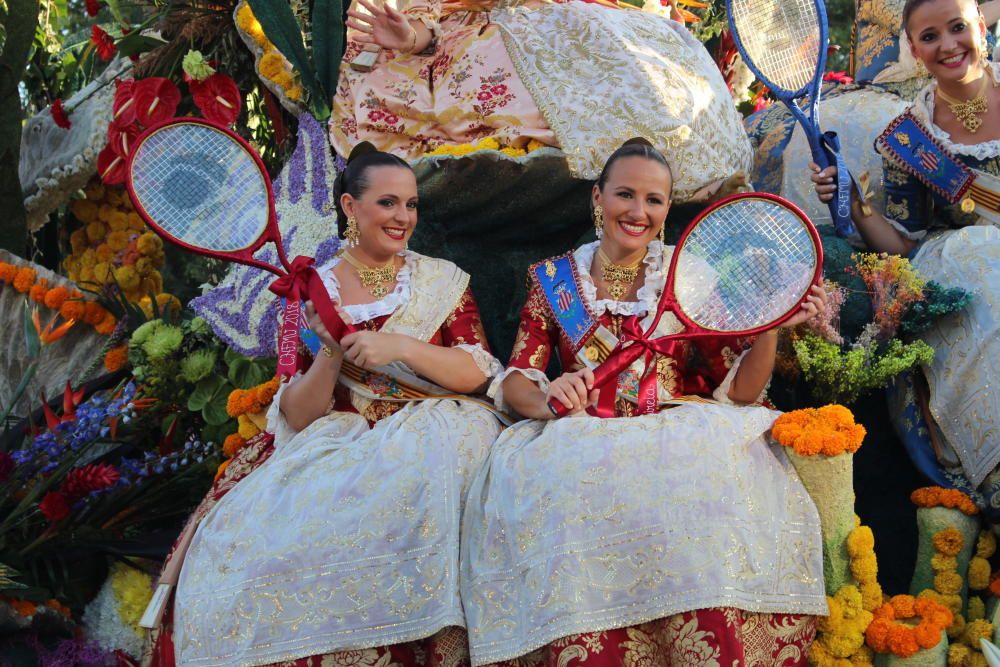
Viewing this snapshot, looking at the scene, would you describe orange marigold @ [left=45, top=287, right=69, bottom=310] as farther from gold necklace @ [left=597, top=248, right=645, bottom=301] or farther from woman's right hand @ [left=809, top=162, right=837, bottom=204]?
woman's right hand @ [left=809, top=162, right=837, bottom=204]

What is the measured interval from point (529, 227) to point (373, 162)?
3.39 ft

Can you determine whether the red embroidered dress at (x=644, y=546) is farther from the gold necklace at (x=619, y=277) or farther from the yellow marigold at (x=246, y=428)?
the yellow marigold at (x=246, y=428)

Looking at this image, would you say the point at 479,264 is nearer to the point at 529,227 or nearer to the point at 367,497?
the point at 529,227

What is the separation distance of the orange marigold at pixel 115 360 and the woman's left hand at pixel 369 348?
203cm

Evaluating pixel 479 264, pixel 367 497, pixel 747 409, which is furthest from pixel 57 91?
pixel 747 409

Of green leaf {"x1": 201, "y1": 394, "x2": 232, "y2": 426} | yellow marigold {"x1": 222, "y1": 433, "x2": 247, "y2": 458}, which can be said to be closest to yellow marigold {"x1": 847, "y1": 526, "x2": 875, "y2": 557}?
yellow marigold {"x1": 222, "y1": 433, "x2": 247, "y2": 458}

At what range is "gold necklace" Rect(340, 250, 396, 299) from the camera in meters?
3.82

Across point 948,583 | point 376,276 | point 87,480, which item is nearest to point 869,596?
point 948,583

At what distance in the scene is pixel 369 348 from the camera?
11.0 feet

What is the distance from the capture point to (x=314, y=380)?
3.61 m

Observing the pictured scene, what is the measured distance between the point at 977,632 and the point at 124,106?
12.2 feet

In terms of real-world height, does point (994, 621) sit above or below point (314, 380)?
below

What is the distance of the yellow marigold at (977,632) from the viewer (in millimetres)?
3404

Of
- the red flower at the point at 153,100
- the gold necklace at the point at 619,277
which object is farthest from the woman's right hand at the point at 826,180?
the red flower at the point at 153,100
